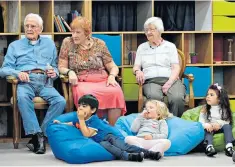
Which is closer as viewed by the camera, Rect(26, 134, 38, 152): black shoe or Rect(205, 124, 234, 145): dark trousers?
Rect(205, 124, 234, 145): dark trousers

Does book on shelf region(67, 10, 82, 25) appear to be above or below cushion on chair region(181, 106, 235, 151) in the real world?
above

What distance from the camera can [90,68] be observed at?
20.9 feet

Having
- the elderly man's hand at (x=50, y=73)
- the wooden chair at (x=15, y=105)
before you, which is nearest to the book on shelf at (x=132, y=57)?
the elderly man's hand at (x=50, y=73)

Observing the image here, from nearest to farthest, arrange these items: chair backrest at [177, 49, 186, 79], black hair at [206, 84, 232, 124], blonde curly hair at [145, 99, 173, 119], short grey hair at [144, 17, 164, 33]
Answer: blonde curly hair at [145, 99, 173, 119] → black hair at [206, 84, 232, 124] → short grey hair at [144, 17, 164, 33] → chair backrest at [177, 49, 186, 79]

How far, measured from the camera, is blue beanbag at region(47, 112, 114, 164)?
207 inches

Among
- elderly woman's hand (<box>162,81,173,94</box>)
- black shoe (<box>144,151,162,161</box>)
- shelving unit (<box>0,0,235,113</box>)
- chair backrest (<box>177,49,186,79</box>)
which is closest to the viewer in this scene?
black shoe (<box>144,151,162,161</box>)

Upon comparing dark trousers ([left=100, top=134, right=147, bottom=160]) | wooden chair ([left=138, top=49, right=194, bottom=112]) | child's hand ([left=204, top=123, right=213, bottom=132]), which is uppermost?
wooden chair ([left=138, top=49, right=194, bottom=112])

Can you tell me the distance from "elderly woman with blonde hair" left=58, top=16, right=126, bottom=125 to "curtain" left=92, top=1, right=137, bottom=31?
1.98 ft

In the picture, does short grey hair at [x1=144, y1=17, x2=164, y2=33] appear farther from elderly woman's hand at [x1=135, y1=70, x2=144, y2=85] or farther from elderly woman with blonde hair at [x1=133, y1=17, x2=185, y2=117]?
elderly woman's hand at [x1=135, y1=70, x2=144, y2=85]

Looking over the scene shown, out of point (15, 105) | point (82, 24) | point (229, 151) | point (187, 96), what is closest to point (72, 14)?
point (82, 24)

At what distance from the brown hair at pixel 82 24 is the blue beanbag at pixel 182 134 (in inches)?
40.0

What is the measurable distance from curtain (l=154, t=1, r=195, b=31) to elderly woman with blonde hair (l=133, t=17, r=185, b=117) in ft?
2.25

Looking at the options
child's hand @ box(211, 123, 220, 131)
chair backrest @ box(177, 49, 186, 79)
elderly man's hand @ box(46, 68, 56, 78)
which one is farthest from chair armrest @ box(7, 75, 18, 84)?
child's hand @ box(211, 123, 220, 131)

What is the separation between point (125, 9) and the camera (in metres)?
7.23
